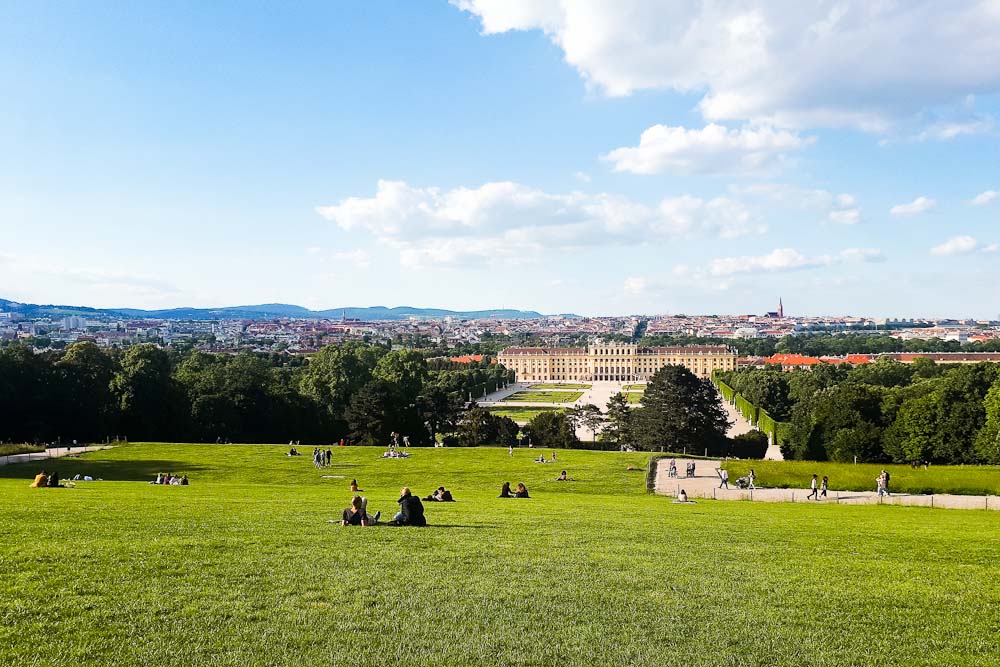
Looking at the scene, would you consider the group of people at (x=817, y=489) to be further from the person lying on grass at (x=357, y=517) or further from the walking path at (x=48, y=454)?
the walking path at (x=48, y=454)

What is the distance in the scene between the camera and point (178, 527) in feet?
38.4

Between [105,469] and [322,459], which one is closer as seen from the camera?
[105,469]

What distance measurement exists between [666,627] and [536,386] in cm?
13737

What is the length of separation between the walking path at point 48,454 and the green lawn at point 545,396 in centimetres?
7440

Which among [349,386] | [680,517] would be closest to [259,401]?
[349,386]

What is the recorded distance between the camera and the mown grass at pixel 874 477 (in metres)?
27.2

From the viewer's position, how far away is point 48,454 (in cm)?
3297

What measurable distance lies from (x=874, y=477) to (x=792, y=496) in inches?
228

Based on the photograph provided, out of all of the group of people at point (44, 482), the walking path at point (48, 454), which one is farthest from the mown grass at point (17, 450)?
the group of people at point (44, 482)

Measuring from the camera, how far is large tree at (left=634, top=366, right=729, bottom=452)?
48062mm

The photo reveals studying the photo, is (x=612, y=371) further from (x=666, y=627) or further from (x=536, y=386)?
(x=666, y=627)

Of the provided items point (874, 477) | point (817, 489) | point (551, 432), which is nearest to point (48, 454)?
point (551, 432)

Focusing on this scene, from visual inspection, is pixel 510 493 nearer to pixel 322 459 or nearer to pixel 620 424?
pixel 322 459

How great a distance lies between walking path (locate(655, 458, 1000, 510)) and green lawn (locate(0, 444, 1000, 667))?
28.2 feet
